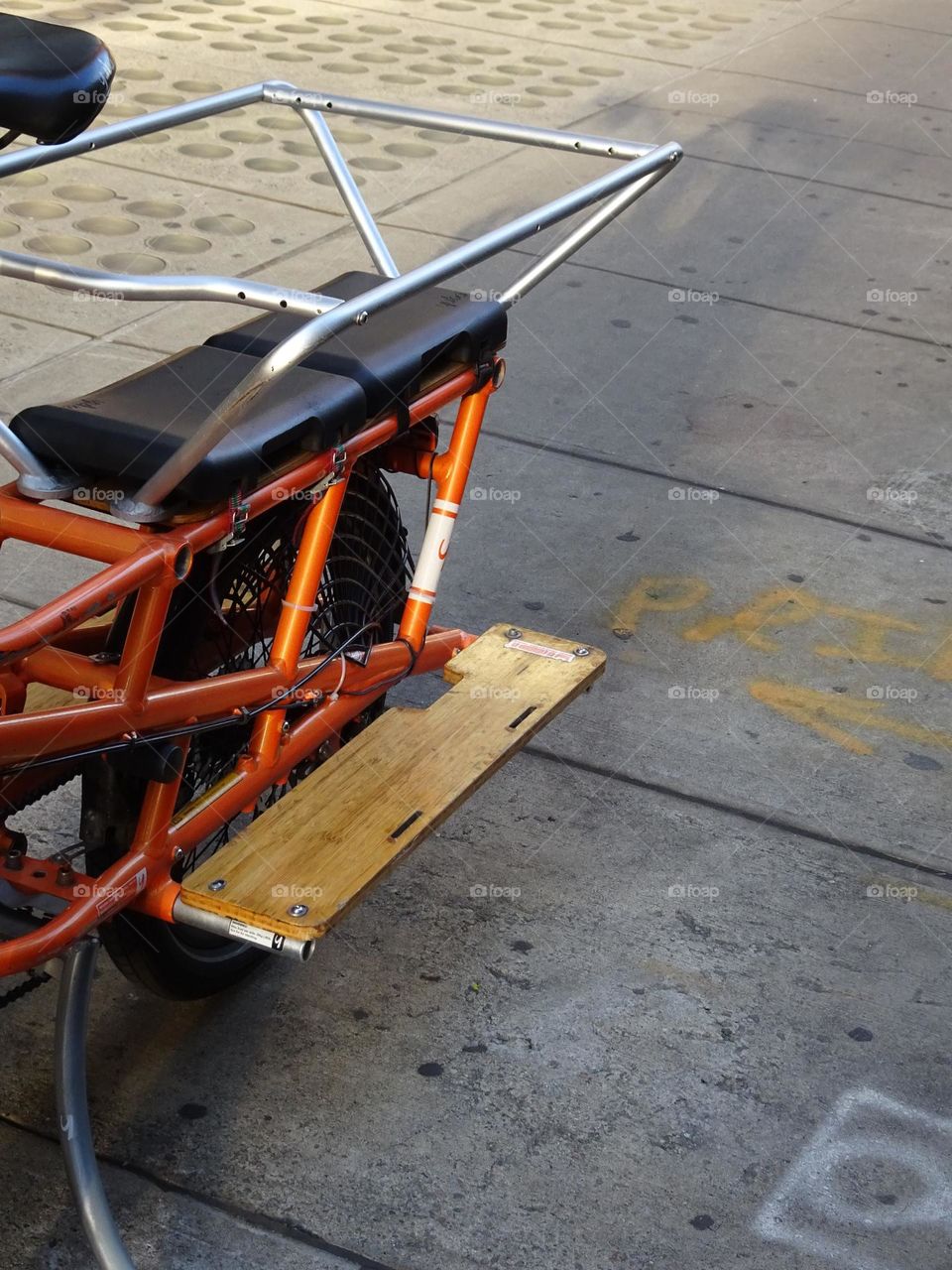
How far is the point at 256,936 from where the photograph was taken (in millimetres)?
2344

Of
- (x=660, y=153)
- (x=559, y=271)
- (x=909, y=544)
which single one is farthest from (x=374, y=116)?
(x=559, y=271)

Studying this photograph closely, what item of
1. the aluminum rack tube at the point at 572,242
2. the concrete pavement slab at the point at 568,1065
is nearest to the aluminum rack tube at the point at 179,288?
the aluminum rack tube at the point at 572,242

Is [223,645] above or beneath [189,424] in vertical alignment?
beneath

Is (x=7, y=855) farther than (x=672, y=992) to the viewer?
No

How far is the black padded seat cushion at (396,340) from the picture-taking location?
2725 millimetres

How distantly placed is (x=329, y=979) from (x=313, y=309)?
1.33 metres

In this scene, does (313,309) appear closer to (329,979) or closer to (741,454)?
(329,979)

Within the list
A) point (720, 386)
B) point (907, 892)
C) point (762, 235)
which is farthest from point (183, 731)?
point (762, 235)

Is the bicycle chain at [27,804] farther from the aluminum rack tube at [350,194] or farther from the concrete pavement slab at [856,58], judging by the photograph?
the concrete pavement slab at [856,58]

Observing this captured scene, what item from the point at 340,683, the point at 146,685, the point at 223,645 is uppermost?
the point at 146,685

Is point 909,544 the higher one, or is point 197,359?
point 197,359

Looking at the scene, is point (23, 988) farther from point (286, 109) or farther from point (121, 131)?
point (286, 109)

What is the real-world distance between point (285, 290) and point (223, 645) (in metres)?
0.85

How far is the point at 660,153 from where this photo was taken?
3.02m
